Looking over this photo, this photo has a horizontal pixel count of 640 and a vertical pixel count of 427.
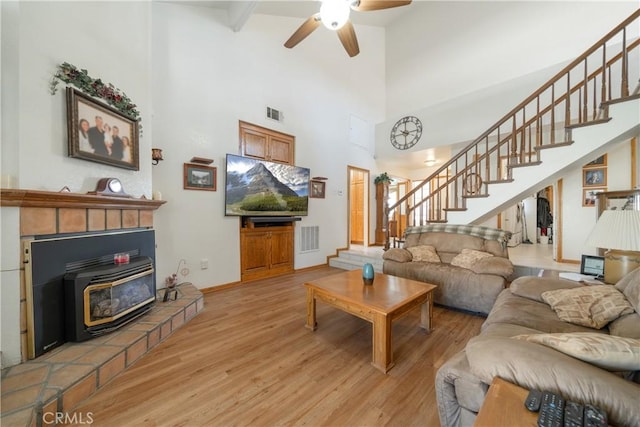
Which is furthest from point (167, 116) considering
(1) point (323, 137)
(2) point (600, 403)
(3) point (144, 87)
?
(2) point (600, 403)

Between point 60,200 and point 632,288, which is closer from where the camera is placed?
point 632,288

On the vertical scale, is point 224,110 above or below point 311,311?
above

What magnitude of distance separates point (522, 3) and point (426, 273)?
530 centimetres

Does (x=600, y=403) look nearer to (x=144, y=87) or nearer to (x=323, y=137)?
(x=144, y=87)

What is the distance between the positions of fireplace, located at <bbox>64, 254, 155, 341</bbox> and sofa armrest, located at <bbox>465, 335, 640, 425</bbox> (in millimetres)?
2471

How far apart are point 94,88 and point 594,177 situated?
663 centimetres

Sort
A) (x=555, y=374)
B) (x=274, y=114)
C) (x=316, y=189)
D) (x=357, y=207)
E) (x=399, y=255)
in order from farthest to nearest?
(x=357, y=207) < (x=316, y=189) < (x=274, y=114) < (x=399, y=255) < (x=555, y=374)

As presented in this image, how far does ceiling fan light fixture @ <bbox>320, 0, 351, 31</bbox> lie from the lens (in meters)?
2.13

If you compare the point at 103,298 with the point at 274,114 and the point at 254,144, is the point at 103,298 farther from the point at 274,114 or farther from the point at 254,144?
the point at 274,114

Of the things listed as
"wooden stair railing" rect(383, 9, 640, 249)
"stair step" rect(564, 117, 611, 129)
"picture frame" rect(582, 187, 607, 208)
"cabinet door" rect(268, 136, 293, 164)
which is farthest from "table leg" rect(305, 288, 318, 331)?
"picture frame" rect(582, 187, 607, 208)

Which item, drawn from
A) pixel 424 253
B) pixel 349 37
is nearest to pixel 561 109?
pixel 424 253

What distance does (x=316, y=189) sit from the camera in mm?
4859

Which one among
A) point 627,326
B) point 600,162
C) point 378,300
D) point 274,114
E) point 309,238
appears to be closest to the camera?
point 627,326

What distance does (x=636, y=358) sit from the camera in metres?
0.82
